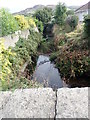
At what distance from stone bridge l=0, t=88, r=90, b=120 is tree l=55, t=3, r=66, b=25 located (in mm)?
15152

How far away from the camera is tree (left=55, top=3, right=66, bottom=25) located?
53.7 ft

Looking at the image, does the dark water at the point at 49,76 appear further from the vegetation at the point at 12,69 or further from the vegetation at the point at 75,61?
the vegetation at the point at 12,69

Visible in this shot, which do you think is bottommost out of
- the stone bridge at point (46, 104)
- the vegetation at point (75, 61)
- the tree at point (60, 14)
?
the vegetation at point (75, 61)

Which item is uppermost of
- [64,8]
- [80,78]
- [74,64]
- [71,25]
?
[64,8]

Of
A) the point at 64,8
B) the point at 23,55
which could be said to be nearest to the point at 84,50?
the point at 23,55

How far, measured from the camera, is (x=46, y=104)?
61.4 inches

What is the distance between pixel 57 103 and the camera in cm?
155

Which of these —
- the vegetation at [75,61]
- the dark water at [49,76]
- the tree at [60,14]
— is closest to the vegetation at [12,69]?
the dark water at [49,76]

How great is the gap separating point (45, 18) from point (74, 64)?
13.5m

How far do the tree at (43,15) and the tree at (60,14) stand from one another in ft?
8.93

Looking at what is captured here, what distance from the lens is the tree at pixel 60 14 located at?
1636 cm

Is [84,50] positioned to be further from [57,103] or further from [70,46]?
[57,103]

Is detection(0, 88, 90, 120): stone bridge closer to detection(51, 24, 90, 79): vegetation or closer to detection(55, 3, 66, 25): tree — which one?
detection(51, 24, 90, 79): vegetation

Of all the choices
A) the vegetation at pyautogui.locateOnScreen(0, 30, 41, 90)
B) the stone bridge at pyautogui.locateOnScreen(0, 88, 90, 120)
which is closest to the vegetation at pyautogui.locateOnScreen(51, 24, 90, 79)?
the vegetation at pyautogui.locateOnScreen(0, 30, 41, 90)
